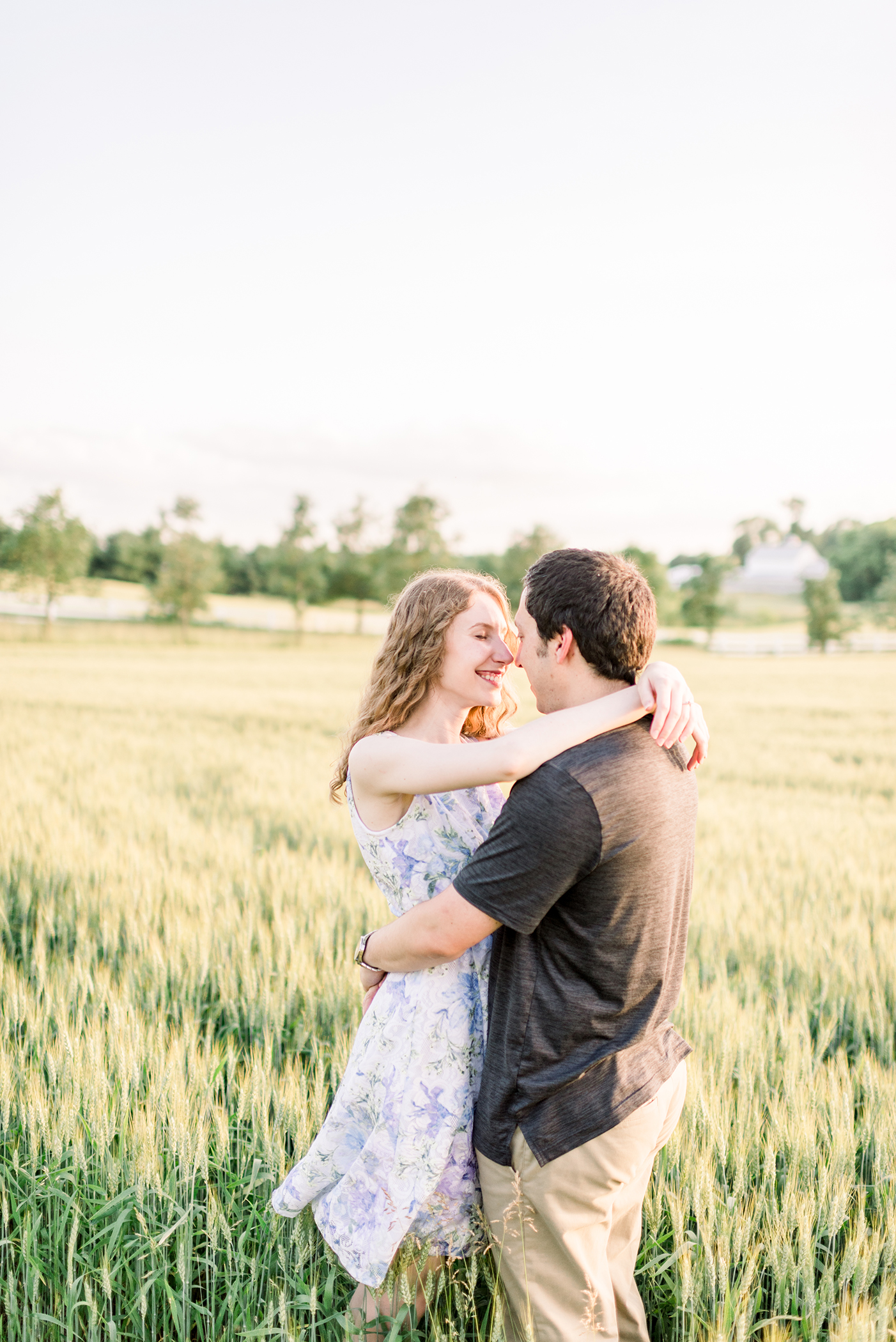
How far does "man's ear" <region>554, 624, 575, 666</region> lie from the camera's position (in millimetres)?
1851

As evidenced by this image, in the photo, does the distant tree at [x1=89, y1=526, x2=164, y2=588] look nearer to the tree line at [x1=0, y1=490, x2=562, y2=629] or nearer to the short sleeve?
the tree line at [x1=0, y1=490, x2=562, y2=629]

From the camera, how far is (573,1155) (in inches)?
69.0

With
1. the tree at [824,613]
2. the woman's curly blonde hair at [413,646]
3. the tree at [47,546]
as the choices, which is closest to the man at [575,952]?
the woman's curly blonde hair at [413,646]

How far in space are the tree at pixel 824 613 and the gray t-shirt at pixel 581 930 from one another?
2434 inches

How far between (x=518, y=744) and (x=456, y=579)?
67cm

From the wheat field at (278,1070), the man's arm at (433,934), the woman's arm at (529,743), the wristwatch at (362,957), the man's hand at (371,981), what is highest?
the woman's arm at (529,743)

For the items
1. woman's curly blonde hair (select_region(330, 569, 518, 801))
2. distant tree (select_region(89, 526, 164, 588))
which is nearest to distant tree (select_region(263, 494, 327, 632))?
distant tree (select_region(89, 526, 164, 588))

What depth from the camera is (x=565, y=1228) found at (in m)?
1.75

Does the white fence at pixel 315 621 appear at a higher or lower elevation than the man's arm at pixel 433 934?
higher

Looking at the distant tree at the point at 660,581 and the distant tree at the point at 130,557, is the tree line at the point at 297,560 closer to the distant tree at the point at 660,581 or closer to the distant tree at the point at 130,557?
the distant tree at the point at 130,557

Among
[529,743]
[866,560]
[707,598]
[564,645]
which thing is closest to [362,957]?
[529,743]

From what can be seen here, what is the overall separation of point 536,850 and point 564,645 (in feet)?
1.53

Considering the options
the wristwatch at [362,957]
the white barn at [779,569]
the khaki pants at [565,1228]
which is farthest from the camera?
the white barn at [779,569]

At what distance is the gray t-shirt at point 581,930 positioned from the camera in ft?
5.47
